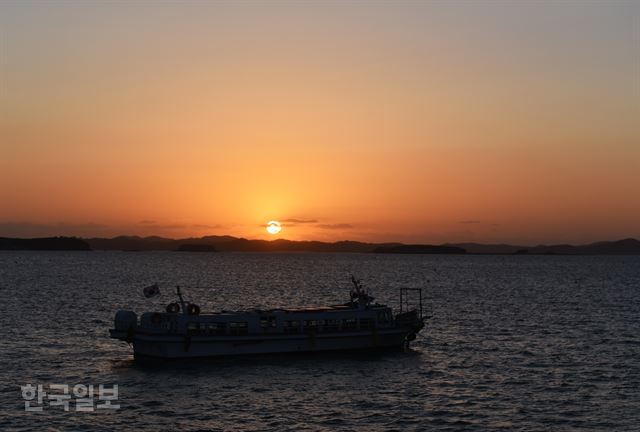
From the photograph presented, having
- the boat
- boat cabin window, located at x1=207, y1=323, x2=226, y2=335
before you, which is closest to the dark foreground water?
the boat

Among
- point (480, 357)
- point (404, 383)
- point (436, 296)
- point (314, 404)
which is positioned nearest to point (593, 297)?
point (436, 296)

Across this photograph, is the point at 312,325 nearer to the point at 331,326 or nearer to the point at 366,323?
the point at 331,326

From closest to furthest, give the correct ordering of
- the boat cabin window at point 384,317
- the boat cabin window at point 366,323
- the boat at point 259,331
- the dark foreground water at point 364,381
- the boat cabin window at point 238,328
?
the dark foreground water at point 364,381, the boat at point 259,331, the boat cabin window at point 238,328, the boat cabin window at point 366,323, the boat cabin window at point 384,317

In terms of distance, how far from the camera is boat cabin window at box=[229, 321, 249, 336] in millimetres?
71062

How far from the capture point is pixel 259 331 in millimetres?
71625

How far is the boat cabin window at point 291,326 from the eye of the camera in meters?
72.8

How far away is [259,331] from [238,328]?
2064 millimetres

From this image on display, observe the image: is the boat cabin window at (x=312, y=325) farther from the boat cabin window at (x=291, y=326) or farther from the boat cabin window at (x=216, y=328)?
the boat cabin window at (x=216, y=328)

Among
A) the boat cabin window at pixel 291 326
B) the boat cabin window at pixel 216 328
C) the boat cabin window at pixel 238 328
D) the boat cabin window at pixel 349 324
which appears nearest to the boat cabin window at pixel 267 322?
the boat cabin window at pixel 291 326

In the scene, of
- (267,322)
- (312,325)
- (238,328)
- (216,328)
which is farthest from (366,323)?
(216,328)

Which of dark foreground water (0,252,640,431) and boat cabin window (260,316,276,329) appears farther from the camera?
boat cabin window (260,316,276,329)

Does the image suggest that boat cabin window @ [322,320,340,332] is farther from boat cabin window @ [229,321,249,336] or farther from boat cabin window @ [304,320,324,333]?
boat cabin window @ [229,321,249,336]

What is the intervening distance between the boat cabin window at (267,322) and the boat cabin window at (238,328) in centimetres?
162

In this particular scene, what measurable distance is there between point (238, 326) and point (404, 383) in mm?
17919
